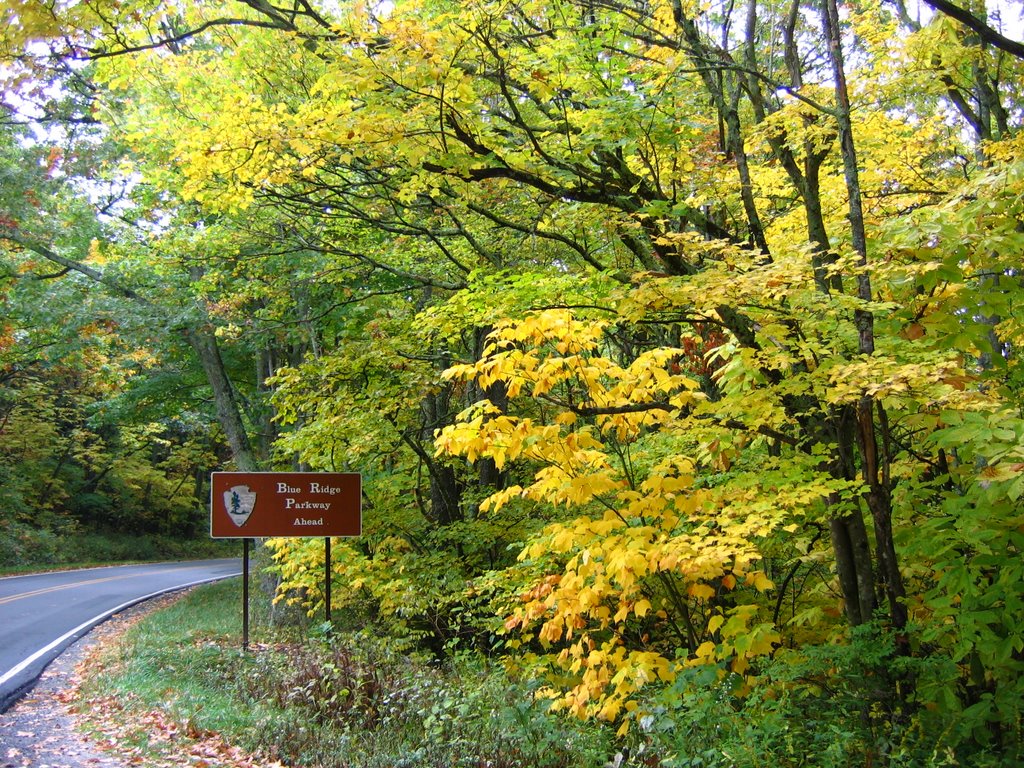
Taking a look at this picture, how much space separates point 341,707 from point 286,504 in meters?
3.60

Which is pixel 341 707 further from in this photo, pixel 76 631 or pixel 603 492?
pixel 76 631

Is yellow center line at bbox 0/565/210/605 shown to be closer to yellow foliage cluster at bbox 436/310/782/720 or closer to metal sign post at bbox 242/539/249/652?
metal sign post at bbox 242/539/249/652

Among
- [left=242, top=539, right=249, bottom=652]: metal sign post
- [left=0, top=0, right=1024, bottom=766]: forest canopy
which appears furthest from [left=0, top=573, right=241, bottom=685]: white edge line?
[left=0, top=0, right=1024, bottom=766]: forest canopy

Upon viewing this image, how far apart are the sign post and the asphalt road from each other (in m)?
2.96

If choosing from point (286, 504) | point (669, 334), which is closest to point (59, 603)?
point (286, 504)

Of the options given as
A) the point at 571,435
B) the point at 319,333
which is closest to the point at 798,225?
the point at 571,435

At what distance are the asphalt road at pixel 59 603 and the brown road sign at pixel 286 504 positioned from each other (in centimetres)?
294

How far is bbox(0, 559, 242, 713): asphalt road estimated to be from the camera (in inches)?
416

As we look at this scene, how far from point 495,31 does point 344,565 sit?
6.79 m

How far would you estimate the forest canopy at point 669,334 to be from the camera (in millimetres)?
4680

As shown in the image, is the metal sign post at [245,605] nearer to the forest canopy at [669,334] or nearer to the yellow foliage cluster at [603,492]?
the forest canopy at [669,334]

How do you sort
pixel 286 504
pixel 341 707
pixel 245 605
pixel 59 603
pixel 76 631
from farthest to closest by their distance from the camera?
1. pixel 59 603
2. pixel 76 631
3. pixel 245 605
4. pixel 286 504
5. pixel 341 707

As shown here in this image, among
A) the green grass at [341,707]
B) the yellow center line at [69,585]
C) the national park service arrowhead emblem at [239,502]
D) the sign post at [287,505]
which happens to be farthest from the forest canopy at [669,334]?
the yellow center line at [69,585]

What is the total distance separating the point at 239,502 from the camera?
31.9ft
